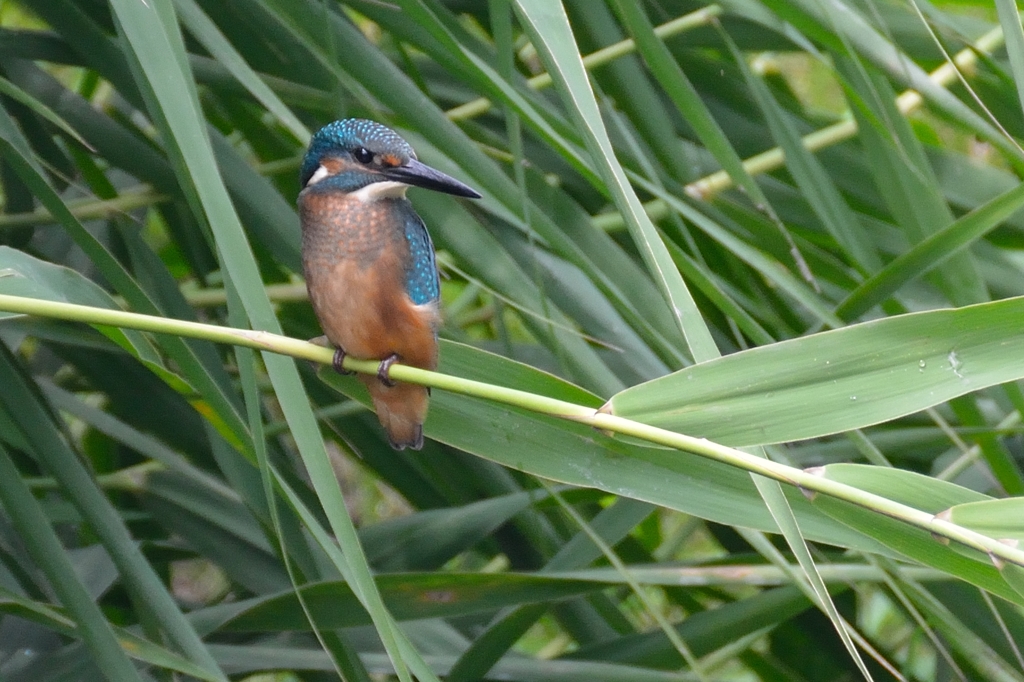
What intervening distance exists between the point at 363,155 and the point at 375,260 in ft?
0.39

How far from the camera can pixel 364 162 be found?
118 centimetres

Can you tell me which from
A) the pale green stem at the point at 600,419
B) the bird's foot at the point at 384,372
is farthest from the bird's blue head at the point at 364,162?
the pale green stem at the point at 600,419

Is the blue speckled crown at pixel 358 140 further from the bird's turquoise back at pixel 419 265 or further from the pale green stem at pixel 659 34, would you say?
the pale green stem at pixel 659 34

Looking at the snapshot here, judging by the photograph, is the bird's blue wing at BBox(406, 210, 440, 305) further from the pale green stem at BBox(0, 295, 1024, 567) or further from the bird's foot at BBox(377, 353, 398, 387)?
the pale green stem at BBox(0, 295, 1024, 567)

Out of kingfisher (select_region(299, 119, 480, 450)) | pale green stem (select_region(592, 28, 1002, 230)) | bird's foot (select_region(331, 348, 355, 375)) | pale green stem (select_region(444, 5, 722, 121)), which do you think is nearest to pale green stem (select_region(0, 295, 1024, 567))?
bird's foot (select_region(331, 348, 355, 375))

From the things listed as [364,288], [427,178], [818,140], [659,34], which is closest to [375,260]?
[364,288]

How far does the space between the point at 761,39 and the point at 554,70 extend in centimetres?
87

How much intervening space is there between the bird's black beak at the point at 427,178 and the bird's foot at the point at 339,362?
191 mm

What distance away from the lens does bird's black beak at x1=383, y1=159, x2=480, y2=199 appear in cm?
100

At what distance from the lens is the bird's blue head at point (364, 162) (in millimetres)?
1123

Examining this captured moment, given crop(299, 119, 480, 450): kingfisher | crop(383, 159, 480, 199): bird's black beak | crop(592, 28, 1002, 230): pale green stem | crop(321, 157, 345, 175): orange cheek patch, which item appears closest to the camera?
crop(383, 159, 480, 199): bird's black beak

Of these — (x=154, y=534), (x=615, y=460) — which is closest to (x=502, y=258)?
(x=615, y=460)

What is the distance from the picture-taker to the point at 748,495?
86 centimetres

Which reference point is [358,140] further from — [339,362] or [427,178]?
[339,362]
